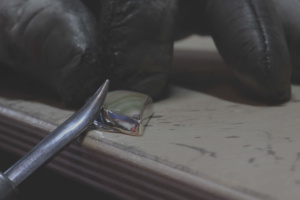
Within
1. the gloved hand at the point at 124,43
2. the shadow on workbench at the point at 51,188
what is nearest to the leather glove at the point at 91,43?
the gloved hand at the point at 124,43

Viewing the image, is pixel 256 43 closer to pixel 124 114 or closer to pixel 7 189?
pixel 124 114

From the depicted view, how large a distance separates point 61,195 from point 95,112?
94 mm

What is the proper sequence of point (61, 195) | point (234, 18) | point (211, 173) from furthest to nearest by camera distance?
point (234, 18) < point (61, 195) < point (211, 173)

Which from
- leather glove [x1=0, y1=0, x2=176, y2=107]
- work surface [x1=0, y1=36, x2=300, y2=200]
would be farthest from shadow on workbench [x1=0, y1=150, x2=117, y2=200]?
leather glove [x1=0, y1=0, x2=176, y2=107]

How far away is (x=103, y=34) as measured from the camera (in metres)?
0.56

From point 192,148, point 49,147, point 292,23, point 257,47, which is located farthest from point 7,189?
point 292,23

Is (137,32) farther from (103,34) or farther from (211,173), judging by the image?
(211,173)

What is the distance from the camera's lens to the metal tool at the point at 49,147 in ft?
1.23

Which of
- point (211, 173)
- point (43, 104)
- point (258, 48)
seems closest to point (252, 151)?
point (211, 173)

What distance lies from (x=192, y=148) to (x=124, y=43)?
19 centimetres

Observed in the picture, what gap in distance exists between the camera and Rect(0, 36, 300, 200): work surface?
37 centimetres

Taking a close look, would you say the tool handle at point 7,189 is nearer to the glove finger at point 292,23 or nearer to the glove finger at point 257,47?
the glove finger at point 257,47

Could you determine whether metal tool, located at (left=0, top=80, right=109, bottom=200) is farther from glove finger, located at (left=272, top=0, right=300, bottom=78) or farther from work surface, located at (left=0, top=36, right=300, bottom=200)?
glove finger, located at (left=272, top=0, right=300, bottom=78)

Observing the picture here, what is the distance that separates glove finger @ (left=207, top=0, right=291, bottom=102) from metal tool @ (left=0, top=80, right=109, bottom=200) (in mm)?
191
